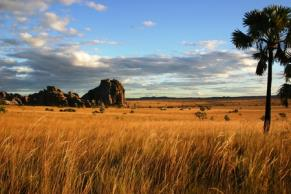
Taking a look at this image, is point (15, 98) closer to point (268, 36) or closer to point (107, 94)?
point (107, 94)

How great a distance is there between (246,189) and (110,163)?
69.3 inches

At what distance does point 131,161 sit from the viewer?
18.3 feet

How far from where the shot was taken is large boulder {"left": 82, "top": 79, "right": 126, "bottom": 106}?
15562 centimetres

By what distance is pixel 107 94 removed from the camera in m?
157

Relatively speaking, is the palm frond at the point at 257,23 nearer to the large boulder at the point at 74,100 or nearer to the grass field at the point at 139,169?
the grass field at the point at 139,169

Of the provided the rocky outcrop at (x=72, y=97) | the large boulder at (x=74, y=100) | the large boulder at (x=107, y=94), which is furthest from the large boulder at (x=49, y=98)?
the large boulder at (x=107, y=94)

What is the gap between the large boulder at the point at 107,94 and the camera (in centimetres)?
15562

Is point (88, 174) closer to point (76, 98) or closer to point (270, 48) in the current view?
point (270, 48)

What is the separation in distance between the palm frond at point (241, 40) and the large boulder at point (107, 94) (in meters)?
132

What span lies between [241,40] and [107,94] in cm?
13681

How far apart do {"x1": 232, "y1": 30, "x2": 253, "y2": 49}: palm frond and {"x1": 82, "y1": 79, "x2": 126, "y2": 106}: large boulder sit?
132 m

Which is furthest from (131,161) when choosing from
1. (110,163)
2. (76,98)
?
(76,98)

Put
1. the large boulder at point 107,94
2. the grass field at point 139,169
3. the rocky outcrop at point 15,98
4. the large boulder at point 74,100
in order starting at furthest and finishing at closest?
the large boulder at point 107,94, the rocky outcrop at point 15,98, the large boulder at point 74,100, the grass field at point 139,169

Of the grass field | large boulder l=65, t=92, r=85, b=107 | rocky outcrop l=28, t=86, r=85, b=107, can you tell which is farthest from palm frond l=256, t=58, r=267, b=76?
rocky outcrop l=28, t=86, r=85, b=107
